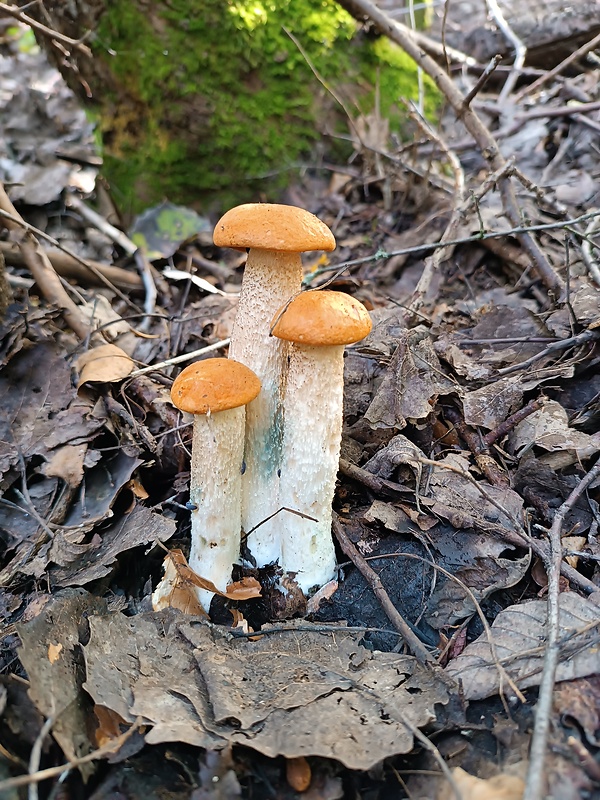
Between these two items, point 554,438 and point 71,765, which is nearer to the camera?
point 71,765

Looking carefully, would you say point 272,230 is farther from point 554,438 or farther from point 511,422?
point 554,438

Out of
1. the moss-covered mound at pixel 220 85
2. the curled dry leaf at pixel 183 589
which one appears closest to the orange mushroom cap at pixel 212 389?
the curled dry leaf at pixel 183 589

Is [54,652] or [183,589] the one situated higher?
[54,652]

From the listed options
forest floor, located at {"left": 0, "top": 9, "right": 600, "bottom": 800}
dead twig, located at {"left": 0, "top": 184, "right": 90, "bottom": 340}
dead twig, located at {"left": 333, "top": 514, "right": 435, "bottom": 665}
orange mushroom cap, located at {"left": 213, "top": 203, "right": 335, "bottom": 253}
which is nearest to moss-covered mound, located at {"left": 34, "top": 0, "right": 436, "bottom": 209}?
forest floor, located at {"left": 0, "top": 9, "right": 600, "bottom": 800}

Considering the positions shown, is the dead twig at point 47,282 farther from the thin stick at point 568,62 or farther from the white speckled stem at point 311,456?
the thin stick at point 568,62

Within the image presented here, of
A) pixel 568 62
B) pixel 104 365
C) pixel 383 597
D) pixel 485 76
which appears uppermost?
pixel 485 76

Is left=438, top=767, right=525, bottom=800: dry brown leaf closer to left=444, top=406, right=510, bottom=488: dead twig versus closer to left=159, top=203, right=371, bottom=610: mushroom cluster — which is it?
left=159, top=203, right=371, bottom=610: mushroom cluster

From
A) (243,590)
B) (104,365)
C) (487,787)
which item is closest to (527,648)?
(487,787)

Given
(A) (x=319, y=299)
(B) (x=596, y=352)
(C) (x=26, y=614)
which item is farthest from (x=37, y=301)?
(B) (x=596, y=352)
